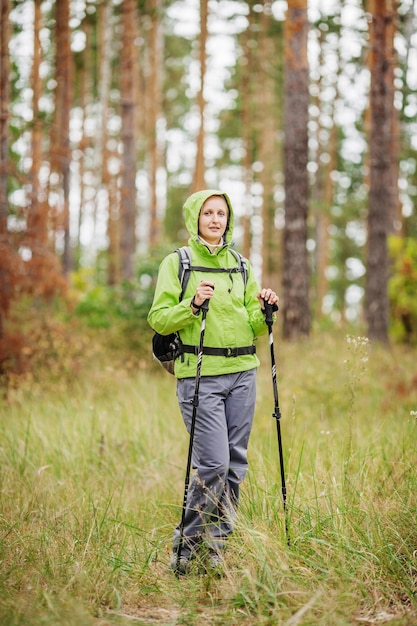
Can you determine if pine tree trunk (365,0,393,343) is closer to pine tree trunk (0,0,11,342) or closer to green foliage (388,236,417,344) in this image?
green foliage (388,236,417,344)

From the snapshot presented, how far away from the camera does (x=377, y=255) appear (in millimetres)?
11711

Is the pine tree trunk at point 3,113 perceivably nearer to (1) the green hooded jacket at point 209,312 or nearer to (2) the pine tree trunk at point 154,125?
(1) the green hooded jacket at point 209,312

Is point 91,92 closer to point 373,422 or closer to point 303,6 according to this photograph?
point 303,6

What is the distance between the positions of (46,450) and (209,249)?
8.75ft

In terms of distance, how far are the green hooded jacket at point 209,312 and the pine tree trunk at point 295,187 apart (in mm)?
6892

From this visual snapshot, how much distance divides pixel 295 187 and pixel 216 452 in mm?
7765

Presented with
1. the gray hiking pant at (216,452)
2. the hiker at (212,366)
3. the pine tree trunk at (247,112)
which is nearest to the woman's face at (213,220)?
the hiker at (212,366)

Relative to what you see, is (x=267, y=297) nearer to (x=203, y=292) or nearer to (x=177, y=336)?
(x=203, y=292)

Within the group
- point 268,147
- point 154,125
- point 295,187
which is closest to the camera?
point 295,187

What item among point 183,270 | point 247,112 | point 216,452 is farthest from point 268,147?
point 216,452

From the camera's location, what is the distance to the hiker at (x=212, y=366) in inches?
146

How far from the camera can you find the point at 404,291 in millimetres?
12453

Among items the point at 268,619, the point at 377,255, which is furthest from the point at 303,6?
the point at 268,619

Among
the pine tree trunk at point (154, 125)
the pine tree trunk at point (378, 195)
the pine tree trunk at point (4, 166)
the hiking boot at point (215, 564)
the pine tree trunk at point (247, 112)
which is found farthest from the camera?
the pine tree trunk at point (247, 112)
